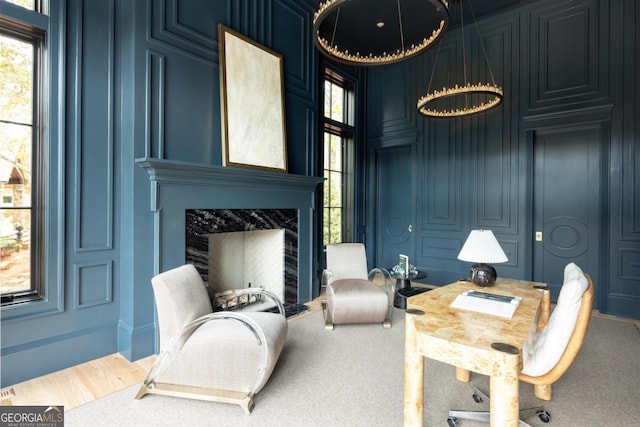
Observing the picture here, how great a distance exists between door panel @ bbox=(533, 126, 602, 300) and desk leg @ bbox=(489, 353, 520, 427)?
153 inches

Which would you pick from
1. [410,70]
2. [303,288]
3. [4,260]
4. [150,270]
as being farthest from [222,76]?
[410,70]

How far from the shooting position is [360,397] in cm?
216

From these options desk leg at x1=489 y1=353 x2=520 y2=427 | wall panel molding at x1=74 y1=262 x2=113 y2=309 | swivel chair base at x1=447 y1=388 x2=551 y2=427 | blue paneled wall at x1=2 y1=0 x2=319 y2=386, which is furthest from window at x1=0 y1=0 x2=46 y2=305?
desk leg at x1=489 y1=353 x2=520 y2=427

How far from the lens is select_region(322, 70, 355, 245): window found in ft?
18.3

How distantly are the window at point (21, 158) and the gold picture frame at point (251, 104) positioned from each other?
4.89 ft

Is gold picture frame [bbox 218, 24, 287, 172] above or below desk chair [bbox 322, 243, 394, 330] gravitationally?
above

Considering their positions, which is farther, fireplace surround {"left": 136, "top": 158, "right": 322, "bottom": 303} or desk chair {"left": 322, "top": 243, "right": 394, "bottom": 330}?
desk chair {"left": 322, "top": 243, "right": 394, "bottom": 330}

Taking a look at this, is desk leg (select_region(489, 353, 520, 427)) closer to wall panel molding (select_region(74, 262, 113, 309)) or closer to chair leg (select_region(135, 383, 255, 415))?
chair leg (select_region(135, 383, 255, 415))

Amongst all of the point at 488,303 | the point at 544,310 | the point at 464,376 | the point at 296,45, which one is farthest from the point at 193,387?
the point at 296,45

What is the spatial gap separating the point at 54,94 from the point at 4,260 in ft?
4.43

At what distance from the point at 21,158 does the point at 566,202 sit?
609 centimetres

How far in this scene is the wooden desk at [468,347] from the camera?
1.45 metres

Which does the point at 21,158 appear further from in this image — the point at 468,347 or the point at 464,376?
the point at 464,376

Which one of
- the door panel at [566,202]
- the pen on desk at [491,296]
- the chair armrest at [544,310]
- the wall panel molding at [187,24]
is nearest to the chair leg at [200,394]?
the pen on desk at [491,296]
